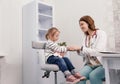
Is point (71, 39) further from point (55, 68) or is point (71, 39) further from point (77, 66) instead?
point (55, 68)

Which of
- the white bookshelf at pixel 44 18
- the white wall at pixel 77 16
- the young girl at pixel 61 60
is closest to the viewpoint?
the young girl at pixel 61 60

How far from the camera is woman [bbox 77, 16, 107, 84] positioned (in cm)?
223

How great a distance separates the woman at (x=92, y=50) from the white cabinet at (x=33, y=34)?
37.1 inches

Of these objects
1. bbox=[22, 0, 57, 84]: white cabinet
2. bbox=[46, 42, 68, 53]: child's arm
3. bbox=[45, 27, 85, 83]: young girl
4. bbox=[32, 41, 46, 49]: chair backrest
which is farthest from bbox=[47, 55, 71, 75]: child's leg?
bbox=[22, 0, 57, 84]: white cabinet

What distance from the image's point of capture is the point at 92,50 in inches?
89.0

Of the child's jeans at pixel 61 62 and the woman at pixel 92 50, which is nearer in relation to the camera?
the woman at pixel 92 50

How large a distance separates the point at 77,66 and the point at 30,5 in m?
1.31

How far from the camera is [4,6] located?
3.39 meters

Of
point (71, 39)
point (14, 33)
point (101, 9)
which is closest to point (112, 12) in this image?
point (101, 9)

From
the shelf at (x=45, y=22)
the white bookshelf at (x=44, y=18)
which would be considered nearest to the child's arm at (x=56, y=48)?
the white bookshelf at (x=44, y=18)

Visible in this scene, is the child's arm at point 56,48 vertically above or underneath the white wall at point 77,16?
underneath

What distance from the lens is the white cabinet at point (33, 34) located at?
3.34 meters

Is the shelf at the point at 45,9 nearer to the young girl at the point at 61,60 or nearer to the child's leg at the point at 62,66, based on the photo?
the young girl at the point at 61,60

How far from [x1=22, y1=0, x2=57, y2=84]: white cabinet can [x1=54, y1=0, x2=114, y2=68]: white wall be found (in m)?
0.33
